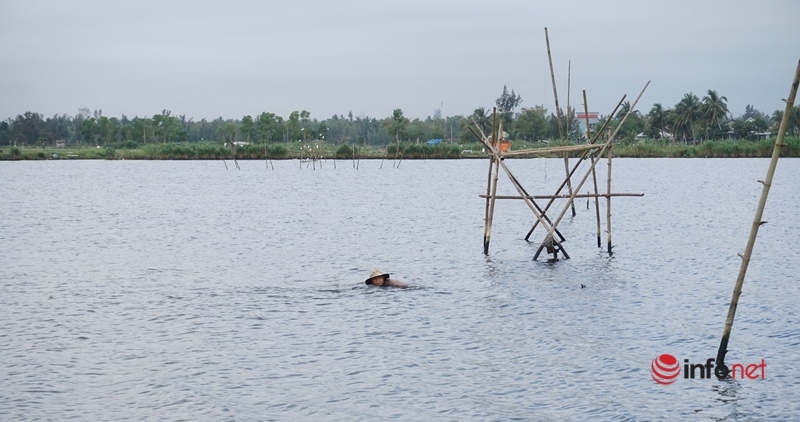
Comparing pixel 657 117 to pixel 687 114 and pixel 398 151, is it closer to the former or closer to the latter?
pixel 687 114

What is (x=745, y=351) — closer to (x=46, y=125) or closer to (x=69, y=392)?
(x=69, y=392)

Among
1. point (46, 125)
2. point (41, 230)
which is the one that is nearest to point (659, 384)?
point (41, 230)

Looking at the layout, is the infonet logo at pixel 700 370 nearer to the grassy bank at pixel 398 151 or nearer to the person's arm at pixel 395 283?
the person's arm at pixel 395 283

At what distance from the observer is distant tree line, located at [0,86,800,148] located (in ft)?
398

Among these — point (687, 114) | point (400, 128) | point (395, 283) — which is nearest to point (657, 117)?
point (687, 114)

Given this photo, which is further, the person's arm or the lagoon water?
the person's arm

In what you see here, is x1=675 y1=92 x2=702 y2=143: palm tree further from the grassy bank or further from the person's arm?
Answer: the person's arm

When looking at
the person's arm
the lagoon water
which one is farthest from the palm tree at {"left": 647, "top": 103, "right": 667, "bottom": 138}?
the person's arm

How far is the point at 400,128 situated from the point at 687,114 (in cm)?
4370

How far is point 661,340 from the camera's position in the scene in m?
14.4

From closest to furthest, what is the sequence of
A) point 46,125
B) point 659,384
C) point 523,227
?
point 659,384 < point 523,227 < point 46,125

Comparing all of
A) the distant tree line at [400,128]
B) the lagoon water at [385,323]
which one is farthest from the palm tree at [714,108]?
the lagoon water at [385,323]

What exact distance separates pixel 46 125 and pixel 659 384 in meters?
187

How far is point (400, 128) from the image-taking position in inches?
5541
